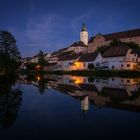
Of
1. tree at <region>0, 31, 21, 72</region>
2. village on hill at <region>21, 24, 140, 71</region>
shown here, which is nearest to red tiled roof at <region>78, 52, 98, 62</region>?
village on hill at <region>21, 24, 140, 71</region>

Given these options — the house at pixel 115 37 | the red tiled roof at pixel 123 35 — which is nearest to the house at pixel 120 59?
the house at pixel 115 37

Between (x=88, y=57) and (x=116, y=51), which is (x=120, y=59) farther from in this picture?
(x=88, y=57)

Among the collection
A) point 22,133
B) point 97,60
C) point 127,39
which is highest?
point 127,39

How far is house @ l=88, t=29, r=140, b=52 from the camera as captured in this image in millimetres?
93306

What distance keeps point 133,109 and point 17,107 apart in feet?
21.2

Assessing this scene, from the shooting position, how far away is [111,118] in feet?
35.6

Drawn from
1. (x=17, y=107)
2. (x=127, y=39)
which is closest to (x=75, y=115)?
(x=17, y=107)

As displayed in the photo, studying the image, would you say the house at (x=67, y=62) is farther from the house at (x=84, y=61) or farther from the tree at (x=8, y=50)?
the tree at (x=8, y=50)

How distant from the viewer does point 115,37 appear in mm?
100562

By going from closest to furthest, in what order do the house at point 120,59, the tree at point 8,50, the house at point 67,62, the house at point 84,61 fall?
1. the tree at point 8,50
2. the house at point 120,59
3. the house at point 84,61
4. the house at point 67,62

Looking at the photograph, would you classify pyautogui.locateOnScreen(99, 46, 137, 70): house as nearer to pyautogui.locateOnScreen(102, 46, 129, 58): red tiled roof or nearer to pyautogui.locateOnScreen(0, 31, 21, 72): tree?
pyautogui.locateOnScreen(102, 46, 129, 58): red tiled roof

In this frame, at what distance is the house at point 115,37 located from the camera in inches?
3673

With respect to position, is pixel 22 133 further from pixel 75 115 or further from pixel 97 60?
pixel 97 60

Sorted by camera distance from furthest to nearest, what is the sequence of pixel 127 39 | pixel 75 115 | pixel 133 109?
pixel 127 39 → pixel 133 109 → pixel 75 115
